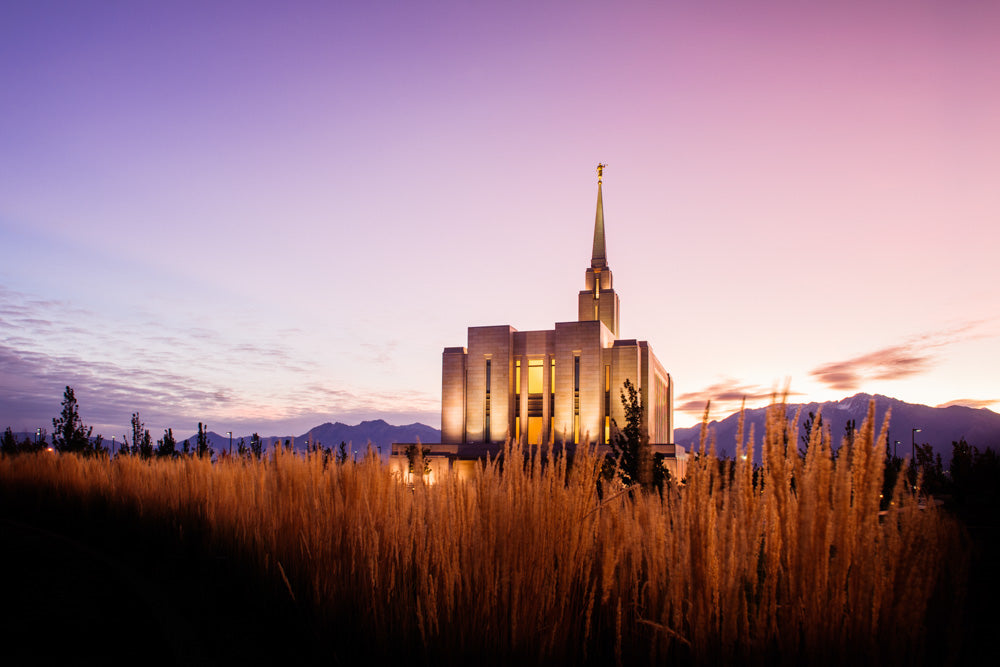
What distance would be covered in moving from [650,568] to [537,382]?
51.9 meters

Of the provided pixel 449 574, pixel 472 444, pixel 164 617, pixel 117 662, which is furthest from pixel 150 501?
pixel 472 444

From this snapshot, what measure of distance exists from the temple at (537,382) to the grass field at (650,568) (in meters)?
44.9

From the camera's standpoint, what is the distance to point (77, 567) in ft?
17.2

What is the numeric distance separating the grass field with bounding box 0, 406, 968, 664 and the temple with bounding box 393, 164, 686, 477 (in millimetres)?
44870

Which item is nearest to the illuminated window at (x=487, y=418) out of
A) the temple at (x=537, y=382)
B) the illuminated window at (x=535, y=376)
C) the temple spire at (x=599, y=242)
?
the temple at (x=537, y=382)

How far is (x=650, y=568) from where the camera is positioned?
7.70 ft

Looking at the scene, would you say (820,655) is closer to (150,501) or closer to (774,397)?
(774,397)

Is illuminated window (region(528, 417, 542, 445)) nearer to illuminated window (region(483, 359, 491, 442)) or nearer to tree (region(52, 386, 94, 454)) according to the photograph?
illuminated window (region(483, 359, 491, 442))

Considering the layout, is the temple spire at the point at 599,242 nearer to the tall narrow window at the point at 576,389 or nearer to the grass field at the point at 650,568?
the tall narrow window at the point at 576,389

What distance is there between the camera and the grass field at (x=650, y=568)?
1762mm

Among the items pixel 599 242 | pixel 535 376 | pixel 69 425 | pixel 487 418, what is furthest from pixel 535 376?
pixel 69 425

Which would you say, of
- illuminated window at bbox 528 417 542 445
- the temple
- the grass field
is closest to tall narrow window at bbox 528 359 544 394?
the temple

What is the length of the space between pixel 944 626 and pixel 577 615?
3.79 feet

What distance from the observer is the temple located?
164 feet
